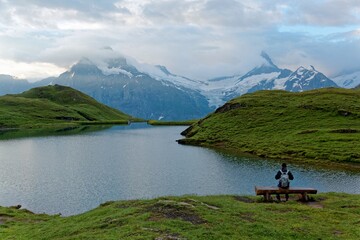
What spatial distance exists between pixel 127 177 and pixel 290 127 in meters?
78.1

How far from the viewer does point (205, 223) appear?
94.6ft

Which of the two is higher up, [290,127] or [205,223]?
[290,127]

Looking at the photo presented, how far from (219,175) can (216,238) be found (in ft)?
177

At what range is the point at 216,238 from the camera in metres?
25.4

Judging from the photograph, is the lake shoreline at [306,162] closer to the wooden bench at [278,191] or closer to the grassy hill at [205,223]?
the wooden bench at [278,191]

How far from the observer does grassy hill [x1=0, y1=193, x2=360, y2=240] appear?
26.7 metres

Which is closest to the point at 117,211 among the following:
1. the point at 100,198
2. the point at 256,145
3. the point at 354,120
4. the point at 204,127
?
the point at 100,198

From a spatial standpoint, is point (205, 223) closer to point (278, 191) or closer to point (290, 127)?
point (278, 191)

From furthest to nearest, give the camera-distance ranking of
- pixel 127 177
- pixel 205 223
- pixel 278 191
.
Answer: pixel 127 177 < pixel 278 191 < pixel 205 223

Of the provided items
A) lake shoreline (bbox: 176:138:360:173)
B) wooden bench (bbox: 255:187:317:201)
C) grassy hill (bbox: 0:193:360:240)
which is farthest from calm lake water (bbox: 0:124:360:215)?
wooden bench (bbox: 255:187:317:201)

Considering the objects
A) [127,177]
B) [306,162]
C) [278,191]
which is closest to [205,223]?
[278,191]

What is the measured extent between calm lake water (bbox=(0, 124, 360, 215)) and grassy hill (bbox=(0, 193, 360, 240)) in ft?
65.1

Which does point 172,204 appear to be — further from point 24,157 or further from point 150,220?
point 24,157

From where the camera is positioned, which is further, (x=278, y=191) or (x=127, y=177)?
(x=127, y=177)
